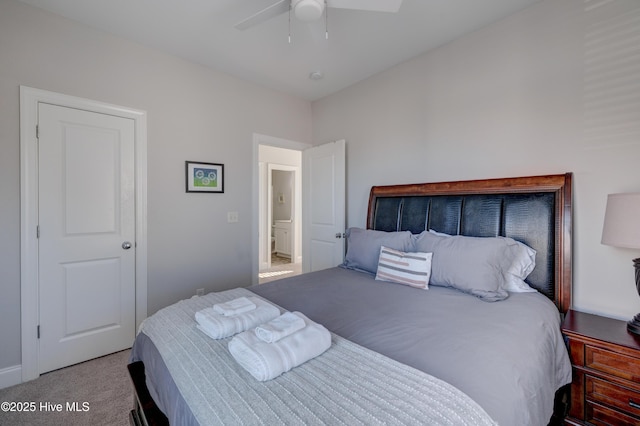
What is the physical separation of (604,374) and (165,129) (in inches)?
145

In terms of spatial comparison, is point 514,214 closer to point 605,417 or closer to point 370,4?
point 605,417

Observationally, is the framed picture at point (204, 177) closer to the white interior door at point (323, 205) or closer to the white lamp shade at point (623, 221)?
the white interior door at point (323, 205)

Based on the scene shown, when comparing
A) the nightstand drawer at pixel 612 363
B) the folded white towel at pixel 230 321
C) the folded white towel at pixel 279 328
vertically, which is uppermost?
the folded white towel at pixel 279 328

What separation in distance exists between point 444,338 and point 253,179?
2.73 metres

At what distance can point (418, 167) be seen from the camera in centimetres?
278

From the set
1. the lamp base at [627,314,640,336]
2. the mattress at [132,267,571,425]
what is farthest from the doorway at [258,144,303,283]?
the lamp base at [627,314,640,336]

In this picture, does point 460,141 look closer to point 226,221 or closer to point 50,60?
point 226,221

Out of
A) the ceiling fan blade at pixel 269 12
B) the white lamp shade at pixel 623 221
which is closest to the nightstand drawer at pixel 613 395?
the white lamp shade at pixel 623 221

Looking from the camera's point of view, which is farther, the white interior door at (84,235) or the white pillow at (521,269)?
the white interior door at (84,235)

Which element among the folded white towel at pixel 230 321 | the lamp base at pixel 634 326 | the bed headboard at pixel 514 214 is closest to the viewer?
the folded white towel at pixel 230 321

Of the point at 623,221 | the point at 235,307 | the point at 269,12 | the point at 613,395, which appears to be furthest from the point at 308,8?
the point at 613,395

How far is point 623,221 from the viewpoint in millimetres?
1447

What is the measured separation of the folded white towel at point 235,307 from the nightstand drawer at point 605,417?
1.87 m

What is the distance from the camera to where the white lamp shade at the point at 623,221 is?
1402mm
